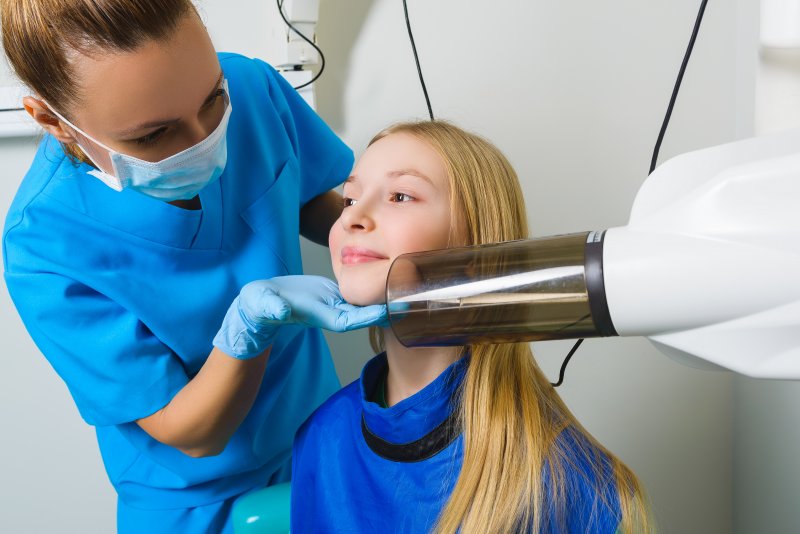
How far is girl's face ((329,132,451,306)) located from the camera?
990 mm

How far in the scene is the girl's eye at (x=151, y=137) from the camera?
3.20 ft

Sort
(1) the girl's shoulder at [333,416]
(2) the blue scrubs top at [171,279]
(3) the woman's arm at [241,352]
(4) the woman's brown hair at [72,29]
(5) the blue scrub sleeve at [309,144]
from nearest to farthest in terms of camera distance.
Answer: (4) the woman's brown hair at [72,29] < (3) the woman's arm at [241,352] < (2) the blue scrubs top at [171,279] < (1) the girl's shoulder at [333,416] < (5) the blue scrub sleeve at [309,144]

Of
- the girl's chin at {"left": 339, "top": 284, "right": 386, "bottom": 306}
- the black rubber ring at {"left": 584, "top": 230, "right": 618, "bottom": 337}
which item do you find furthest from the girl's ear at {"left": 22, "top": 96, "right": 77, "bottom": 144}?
the black rubber ring at {"left": 584, "top": 230, "right": 618, "bottom": 337}

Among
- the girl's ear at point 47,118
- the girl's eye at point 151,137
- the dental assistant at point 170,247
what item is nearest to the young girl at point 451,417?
the dental assistant at point 170,247

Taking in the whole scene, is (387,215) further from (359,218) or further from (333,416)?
(333,416)

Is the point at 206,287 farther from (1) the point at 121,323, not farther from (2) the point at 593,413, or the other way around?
(2) the point at 593,413

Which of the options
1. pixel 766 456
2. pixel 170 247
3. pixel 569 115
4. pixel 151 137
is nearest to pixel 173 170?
pixel 151 137

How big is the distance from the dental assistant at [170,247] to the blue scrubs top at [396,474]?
157 mm

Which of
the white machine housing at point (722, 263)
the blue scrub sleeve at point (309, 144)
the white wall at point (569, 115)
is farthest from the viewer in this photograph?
the white wall at point (569, 115)

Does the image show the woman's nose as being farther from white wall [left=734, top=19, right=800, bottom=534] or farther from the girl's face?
white wall [left=734, top=19, right=800, bottom=534]

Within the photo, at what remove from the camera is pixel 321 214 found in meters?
1.44

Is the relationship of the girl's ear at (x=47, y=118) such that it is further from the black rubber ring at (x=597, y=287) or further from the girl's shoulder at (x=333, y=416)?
the black rubber ring at (x=597, y=287)

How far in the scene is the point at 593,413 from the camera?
1667mm

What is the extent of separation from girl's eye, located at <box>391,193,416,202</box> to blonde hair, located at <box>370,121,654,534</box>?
61 mm
